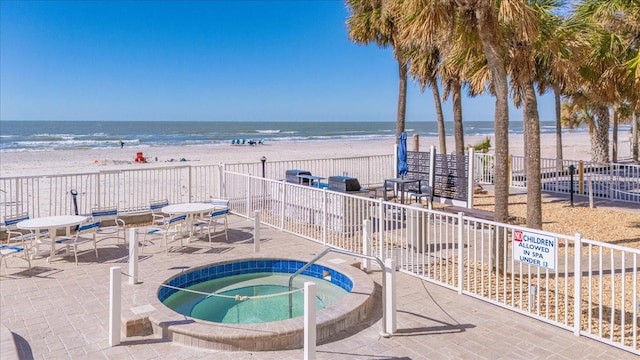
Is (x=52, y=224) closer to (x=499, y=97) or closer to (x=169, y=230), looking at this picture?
(x=169, y=230)

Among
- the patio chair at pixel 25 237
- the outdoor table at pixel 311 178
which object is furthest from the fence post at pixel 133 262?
the outdoor table at pixel 311 178

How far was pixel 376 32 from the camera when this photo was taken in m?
16.2

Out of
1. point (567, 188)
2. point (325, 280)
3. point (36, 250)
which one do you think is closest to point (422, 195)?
point (325, 280)

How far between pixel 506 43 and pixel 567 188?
9070mm

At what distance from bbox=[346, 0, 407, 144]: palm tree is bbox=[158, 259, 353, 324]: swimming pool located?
31.1 feet

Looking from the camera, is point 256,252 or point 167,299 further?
point 256,252

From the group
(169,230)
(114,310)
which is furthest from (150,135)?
(114,310)

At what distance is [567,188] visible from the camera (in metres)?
15.2

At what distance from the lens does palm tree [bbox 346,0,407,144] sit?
15.9 metres

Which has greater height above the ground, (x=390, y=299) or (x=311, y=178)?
(x=311, y=178)

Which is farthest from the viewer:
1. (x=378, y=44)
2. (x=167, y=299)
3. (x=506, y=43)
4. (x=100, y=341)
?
(x=378, y=44)

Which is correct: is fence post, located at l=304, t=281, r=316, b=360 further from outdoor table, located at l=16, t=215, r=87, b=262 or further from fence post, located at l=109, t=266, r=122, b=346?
outdoor table, located at l=16, t=215, r=87, b=262

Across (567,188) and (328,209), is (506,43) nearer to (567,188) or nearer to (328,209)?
(328,209)

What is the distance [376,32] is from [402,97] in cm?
245
